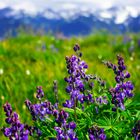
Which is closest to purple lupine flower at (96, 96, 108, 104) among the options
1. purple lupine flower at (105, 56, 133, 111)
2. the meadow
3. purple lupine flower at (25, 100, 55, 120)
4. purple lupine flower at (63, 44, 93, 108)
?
purple lupine flower at (63, 44, 93, 108)

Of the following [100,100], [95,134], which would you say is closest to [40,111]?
[100,100]

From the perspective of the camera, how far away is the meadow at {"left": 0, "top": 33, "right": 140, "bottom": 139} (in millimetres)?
5879

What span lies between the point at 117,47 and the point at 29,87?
3.82 meters

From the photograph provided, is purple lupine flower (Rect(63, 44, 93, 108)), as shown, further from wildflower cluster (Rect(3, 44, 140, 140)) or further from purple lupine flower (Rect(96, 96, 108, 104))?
purple lupine flower (Rect(96, 96, 108, 104))

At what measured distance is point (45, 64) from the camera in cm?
766

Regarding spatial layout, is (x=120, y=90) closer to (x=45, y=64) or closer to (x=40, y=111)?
(x=40, y=111)

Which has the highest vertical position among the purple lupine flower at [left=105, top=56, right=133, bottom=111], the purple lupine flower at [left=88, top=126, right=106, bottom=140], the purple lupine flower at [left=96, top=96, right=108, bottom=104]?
the purple lupine flower at [left=105, top=56, right=133, bottom=111]

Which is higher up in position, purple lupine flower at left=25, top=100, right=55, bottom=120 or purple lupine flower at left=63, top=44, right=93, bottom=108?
purple lupine flower at left=63, top=44, right=93, bottom=108

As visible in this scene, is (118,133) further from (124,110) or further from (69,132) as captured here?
(69,132)

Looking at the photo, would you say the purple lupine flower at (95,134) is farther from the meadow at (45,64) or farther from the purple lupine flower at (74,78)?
the meadow at (45,64)

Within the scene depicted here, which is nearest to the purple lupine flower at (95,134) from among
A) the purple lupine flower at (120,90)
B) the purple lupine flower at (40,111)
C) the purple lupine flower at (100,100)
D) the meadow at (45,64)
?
the purple lupine flower at (120,90)

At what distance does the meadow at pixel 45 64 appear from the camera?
19.3 feet

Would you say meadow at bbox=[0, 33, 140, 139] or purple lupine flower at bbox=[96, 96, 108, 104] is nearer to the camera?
purple lupine flower at bbox=[96, 96, 108, 104]

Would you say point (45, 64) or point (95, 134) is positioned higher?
point (45, 64)
